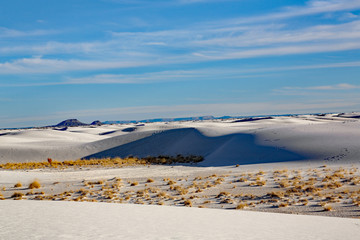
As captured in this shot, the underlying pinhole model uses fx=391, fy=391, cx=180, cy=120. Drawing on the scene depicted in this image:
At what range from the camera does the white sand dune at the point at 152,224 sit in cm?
791

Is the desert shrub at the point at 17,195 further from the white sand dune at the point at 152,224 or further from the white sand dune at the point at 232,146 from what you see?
the white sand dune at the point at 232,146

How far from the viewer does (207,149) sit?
41031mm

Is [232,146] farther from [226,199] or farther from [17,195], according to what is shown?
[17,195]

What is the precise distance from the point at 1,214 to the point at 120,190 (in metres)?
9.14

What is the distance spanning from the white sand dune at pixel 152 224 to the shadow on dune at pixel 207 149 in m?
19.5

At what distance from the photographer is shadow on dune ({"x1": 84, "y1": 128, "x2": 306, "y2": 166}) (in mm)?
31875

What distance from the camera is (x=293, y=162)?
92.6 ft

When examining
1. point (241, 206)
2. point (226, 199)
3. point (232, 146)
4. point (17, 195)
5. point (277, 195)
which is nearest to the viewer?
point (241, 206)

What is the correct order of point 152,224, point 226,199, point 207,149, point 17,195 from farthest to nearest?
point 207,149 < point 17,195 < point 226,199 < point 152,224

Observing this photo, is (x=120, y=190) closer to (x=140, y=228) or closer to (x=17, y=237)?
(x=140, y=228)

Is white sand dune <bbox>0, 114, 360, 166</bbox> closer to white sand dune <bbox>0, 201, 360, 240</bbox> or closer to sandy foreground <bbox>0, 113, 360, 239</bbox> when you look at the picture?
sandy foreground <bbox>0, 113, 360, 239</bbox>

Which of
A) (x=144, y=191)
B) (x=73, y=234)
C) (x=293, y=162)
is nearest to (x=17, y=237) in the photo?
(x=73, y=234)

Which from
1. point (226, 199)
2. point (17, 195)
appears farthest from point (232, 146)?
point (17, 195)

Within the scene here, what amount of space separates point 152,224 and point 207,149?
31.8 m
